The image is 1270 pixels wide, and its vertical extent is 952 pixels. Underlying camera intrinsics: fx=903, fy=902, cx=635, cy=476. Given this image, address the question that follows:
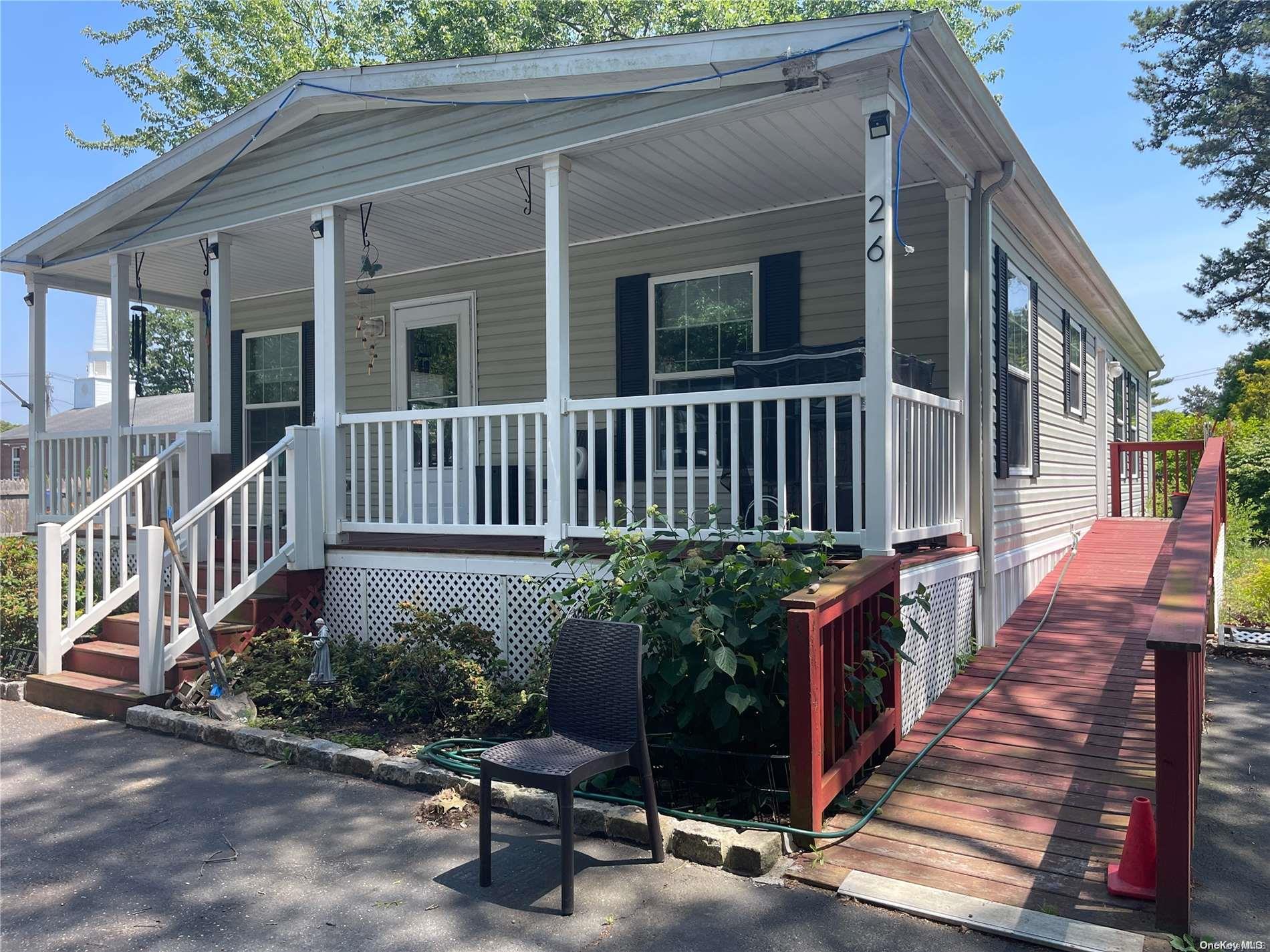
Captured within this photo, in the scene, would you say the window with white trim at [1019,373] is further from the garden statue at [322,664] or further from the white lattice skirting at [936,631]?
the garden statue at [322,664]

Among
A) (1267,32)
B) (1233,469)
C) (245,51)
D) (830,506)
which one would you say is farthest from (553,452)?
(245,51)

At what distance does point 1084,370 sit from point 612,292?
6336 millimetres

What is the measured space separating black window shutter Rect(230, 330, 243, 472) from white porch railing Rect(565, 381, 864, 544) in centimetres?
574

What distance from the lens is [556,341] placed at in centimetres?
568

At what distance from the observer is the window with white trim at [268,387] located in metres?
10.4

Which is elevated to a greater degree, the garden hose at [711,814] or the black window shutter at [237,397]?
the black window shutter at [237,397]

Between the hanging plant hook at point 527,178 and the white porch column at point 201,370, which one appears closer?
the hanging plant hook at point 527,178

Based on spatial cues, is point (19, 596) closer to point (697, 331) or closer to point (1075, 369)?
point (697, 331)

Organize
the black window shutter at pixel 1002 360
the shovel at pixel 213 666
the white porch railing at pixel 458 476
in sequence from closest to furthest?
the shovel at pixel 213 666
the white porch railing at pixel 458 476
the black window shutter at pixel 1002 360

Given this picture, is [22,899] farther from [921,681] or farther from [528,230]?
[528,230]

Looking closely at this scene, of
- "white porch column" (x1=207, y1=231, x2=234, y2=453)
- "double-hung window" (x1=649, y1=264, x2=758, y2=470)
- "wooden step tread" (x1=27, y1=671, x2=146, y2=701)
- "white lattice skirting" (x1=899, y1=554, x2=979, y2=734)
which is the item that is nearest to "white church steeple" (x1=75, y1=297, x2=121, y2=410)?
"white porch column" (x1=207, y1=231, x2=234, y2=453)

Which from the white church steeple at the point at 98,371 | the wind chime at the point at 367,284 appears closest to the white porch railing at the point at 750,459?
the wind chime at the point at 367,284

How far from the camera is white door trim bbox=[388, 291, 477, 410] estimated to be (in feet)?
29.5

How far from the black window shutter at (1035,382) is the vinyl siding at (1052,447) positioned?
11cm
